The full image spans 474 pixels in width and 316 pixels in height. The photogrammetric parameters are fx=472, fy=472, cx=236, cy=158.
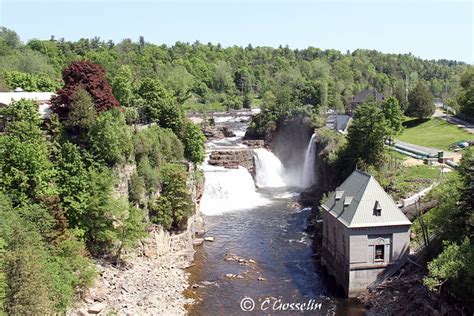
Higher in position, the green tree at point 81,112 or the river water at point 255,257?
the green tree at point 81,112

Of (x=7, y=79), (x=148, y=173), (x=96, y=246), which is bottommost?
(x=96, y=246)

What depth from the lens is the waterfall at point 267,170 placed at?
71.2 m

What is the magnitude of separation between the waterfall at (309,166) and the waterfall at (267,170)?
3.81m

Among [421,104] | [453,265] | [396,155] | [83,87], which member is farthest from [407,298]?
[421,104]

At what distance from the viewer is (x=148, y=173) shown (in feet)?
143

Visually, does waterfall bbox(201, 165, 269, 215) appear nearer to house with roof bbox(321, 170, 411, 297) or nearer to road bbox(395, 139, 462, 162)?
road bbox(395, 139, 462, 162)

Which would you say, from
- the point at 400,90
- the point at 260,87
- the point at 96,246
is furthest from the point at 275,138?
the point at 260,87

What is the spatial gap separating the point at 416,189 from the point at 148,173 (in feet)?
82.4

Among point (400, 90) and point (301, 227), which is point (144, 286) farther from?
point (400, 90)

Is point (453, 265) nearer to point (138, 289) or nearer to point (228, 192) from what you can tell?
point (138, 289)

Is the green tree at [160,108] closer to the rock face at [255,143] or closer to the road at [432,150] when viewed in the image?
the rock face at [255,143]

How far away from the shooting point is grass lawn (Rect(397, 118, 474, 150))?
66125 mm

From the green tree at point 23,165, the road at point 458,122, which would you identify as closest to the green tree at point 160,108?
the green tree at point 23,165

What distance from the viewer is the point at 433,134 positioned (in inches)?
2881
